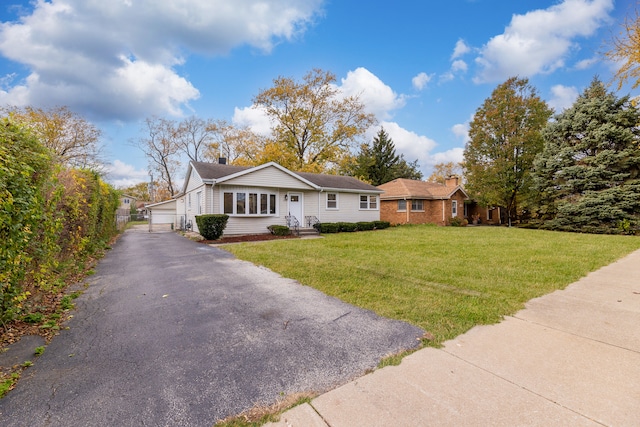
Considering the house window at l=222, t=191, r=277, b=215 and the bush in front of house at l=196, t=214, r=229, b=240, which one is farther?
the house window at l=222, t=191, r=277, b=215

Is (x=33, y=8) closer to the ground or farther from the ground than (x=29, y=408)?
farther from the ground

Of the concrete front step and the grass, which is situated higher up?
the concrete front step

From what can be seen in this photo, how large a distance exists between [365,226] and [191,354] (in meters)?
16.4

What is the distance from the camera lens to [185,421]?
6.21ft

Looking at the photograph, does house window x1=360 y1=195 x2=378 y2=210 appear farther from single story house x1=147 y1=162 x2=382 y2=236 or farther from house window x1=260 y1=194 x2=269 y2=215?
house window x1=260 y1=194 x2=269 y2=215

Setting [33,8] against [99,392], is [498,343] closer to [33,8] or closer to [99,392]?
[99,392]

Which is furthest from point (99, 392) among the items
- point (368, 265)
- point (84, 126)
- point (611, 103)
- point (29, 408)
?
point (84, 126)

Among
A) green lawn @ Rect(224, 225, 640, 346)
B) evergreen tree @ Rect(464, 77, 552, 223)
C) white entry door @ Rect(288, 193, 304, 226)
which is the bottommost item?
green lawn @ Rect(224, 225, 640, 346)

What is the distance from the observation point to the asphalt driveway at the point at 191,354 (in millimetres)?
2039

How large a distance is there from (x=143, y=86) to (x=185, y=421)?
713 inches

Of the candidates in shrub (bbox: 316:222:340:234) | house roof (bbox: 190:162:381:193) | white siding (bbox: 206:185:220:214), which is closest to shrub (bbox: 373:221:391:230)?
house roof (bbox: 190:162:381:193)

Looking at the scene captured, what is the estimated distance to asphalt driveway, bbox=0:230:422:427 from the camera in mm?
2039

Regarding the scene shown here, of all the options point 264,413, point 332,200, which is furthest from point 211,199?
point 264,413

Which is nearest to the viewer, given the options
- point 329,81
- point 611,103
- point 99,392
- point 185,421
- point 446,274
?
point 185,421
